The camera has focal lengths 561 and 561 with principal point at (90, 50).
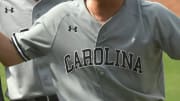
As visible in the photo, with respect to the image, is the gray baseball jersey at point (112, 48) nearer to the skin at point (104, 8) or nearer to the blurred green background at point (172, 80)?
the skin at point (104, 8)

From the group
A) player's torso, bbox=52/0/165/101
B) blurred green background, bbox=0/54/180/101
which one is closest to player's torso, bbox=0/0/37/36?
player's torso, bbox=52/0/165/101

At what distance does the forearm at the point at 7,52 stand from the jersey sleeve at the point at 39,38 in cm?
2

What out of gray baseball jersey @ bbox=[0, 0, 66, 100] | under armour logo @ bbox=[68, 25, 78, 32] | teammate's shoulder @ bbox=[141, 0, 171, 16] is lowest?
gray baseball jersey @ bbox=[0, 0, 66, 100]

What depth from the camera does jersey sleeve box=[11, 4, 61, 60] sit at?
241cm

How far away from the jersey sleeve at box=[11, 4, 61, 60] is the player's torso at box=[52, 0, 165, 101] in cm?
3

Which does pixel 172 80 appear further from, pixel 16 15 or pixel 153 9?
pixel 153 9

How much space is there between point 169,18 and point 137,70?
0.84 ft

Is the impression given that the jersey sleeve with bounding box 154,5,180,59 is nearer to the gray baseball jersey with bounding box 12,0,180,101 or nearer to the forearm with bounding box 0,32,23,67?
the gray baseball jersey with bounding box 12,0,180,101

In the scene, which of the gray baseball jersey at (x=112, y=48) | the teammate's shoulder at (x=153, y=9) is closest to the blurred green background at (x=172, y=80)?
the gray baseball jersey at (x=112, y=48)

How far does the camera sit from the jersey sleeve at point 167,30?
7.47ft

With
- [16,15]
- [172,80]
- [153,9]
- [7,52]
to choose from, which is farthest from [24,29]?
[172,80]

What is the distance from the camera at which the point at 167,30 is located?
7.47 ft

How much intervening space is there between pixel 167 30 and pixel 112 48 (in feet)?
0.79

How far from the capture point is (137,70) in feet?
7.70
